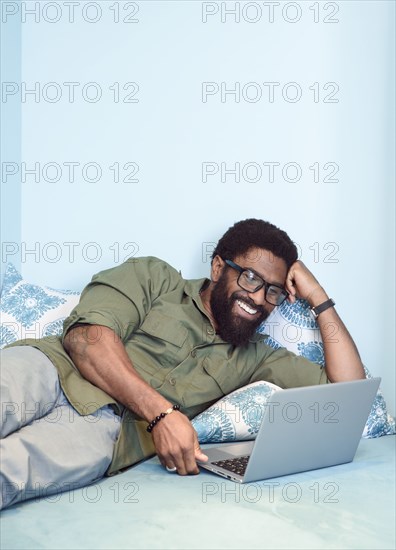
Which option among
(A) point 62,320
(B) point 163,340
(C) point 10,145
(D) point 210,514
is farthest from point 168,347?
(C) point 10,145

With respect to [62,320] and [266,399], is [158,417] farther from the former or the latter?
[62,320]

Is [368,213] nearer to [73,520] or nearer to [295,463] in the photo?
[295,463]

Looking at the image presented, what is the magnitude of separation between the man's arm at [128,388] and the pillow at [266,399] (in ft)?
0.82

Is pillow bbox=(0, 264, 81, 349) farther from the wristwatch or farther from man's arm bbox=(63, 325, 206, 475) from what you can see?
the wristwatch

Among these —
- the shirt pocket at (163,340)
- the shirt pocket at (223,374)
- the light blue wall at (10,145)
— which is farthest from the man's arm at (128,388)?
the light blue wall at (10,145)

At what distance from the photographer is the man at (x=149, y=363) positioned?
5.31 ft

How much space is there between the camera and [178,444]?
1688mm

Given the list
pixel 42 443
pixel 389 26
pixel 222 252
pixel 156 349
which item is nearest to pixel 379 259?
pixel 222 252

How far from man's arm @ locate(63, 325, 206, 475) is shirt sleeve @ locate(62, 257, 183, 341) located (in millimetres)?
32

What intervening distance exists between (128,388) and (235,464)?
1.03ft

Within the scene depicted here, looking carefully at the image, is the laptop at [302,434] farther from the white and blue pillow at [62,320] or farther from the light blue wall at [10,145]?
the light blue wall at [10,145]

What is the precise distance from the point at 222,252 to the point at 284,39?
848 mm

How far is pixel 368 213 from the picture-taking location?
267 centimetres

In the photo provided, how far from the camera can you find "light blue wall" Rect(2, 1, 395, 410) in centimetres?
266
